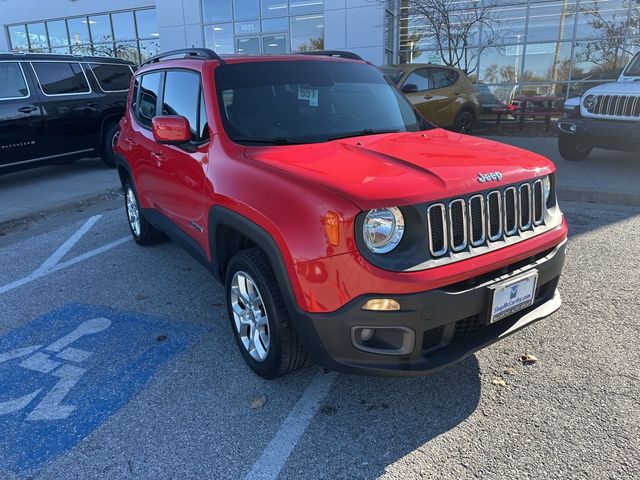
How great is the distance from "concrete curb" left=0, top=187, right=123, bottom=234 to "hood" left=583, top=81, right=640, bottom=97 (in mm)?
7909

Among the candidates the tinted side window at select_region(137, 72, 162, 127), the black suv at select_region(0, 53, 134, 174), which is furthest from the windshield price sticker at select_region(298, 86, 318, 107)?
the black suv at select_region(0, 53, 134, 174)

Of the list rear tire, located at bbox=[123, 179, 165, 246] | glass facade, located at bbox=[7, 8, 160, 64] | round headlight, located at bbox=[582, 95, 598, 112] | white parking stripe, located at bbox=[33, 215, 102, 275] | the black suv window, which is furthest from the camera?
glass facade, located at bbox=[7, 8, 160, 64]

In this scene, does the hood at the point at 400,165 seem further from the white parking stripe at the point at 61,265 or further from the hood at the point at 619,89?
the hood at the point at 619,89

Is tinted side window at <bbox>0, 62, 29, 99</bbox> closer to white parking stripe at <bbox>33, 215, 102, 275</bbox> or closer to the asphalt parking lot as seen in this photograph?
white parking stripe at <bbox>33, 215, 102, 275</bbox>

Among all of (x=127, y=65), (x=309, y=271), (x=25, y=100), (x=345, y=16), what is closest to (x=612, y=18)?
(x=345, y=16)

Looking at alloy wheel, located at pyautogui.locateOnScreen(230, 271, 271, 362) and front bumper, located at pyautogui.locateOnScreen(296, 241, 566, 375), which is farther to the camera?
alloy wheel, located at pyautogui.locateOnScreen(230, 271, 271, 362)

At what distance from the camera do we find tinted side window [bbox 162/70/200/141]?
11.3ft

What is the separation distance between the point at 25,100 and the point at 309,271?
24.9 feet

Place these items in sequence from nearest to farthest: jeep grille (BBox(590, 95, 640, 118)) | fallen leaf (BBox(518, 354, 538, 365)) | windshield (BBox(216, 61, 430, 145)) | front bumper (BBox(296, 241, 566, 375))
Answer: front bumper (BBox(296, 241, 566, 375))
fallen leaf (BBox(518, 354, 538, 365))
windshield (BBox(216, 61, 430, 145))
jeep grille (BBox(590, 95, 640, 118))

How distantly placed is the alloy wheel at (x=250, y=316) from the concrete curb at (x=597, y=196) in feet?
17.9

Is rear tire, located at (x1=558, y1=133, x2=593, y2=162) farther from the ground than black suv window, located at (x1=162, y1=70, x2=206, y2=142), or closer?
closer

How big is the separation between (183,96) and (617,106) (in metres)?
7.05

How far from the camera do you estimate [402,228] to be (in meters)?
2.28

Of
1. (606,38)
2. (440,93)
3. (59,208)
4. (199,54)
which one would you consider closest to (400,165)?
(199,54)
